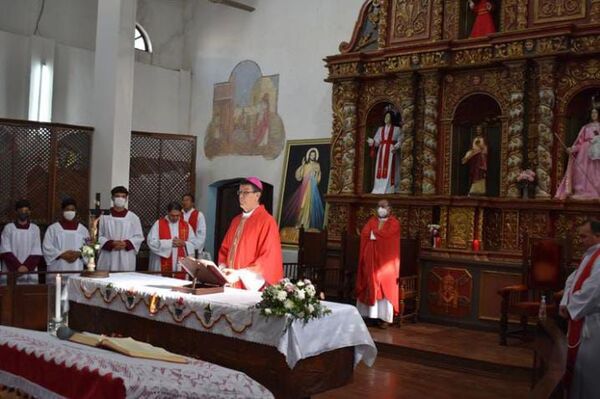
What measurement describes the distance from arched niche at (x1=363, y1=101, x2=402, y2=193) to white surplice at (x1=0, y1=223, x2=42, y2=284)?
18.1 feet

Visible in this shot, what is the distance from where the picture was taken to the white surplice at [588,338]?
5555mm

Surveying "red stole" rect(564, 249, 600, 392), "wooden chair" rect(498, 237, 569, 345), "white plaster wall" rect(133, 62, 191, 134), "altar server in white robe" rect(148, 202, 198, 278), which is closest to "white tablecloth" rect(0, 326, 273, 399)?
"red stole" rect(564, 249, 600, 392)

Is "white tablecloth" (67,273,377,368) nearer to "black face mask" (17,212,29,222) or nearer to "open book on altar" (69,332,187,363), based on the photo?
"open book on altar" (69,332,187,363)

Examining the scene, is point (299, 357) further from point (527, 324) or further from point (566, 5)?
point (566, 5)

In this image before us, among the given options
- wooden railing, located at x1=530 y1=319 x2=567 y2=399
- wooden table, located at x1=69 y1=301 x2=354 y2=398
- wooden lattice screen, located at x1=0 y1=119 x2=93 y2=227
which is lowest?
wooden table, located at x1=69 y1=301 x2=354 y2=398

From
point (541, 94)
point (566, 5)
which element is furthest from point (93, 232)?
point (566, 5)

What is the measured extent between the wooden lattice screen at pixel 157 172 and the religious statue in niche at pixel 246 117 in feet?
3.95

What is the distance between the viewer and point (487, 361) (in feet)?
25.8

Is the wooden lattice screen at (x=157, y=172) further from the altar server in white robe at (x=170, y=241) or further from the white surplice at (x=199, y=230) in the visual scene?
the altar server in white robe at (x=170, y=241)

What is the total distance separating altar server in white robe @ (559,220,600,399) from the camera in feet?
18.3

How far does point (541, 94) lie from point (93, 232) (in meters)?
6.62

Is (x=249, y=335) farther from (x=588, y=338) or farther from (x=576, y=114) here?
(x=576, y=114)

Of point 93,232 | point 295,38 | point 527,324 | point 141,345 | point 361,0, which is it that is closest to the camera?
point 141,345

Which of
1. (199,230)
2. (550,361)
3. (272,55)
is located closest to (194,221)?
(199,230)
